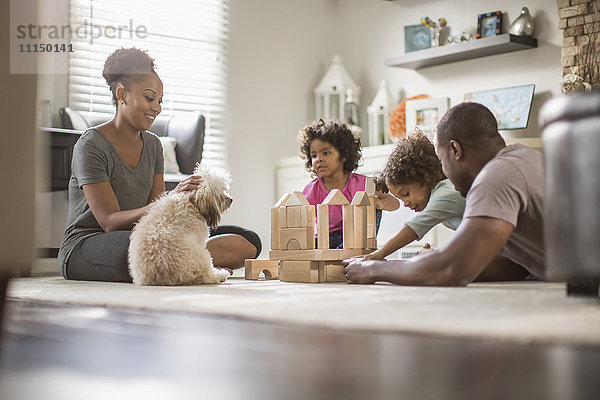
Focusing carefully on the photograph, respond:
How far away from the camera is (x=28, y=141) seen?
133cm

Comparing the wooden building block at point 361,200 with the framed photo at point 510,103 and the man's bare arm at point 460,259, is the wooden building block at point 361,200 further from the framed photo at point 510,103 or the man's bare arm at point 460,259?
the framed photo at point 510,103

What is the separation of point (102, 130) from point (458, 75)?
2.87 meters

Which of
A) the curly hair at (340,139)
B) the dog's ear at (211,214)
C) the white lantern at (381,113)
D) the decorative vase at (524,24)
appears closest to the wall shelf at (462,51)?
the decorative vase at (524,24)

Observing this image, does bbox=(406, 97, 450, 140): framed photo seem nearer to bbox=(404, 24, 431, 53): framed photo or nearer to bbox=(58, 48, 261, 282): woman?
bbox=(404, 24, 431, 53): framed photo

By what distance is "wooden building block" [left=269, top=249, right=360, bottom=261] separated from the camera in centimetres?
265

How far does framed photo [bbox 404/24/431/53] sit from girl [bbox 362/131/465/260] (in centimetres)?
Result: 241

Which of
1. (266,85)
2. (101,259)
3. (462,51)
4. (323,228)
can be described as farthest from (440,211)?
(266,85)

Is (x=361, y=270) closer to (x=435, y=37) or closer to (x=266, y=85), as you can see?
(x=435, y=37)

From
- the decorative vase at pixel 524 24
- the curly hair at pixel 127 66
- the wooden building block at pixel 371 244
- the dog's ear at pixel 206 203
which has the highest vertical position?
the decorative vase at pixel 524 24

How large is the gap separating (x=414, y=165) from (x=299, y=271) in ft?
2.00

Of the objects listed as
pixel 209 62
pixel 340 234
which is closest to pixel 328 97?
pixel 209 62

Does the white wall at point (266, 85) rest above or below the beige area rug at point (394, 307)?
above

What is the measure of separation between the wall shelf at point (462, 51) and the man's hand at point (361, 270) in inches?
102

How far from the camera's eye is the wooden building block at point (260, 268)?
10.0 ft
